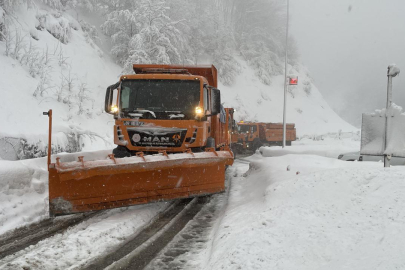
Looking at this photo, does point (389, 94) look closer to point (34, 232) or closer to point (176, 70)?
point (176, 70)

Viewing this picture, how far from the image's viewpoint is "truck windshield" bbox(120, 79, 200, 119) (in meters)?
8.14

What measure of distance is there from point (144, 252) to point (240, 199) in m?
3.82

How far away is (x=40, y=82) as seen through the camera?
18078 mm

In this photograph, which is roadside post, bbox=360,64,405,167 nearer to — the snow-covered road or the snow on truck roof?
the snow-covered road

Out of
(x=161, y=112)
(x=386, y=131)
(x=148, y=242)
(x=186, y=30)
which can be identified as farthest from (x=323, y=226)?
(x=186, y=30)

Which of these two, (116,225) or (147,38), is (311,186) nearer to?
(116,225)

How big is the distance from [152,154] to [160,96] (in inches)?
57.1

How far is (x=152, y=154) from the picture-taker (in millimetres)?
7613

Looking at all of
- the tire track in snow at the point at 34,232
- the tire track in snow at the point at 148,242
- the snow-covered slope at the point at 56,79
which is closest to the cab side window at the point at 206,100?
→ the tire track in snow at the point at 148,242

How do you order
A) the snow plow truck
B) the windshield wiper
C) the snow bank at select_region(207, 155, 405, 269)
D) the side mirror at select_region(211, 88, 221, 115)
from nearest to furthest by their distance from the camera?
1. the snow bank at select_region(207, 155, 405, 269)
2. the snow plow truck
3. the windshield wiper
4. the side mirror at select_region(211, 88, 221, 115)

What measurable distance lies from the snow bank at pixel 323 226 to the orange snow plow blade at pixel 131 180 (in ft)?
2.95

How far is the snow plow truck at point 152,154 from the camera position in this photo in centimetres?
584

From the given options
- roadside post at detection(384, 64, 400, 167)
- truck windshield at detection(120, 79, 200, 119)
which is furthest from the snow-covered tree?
roadside post at detection(384, 64, 400, 167)

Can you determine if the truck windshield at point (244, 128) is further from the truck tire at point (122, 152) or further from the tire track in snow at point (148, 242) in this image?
the tire track in snow at point (148, 242)
